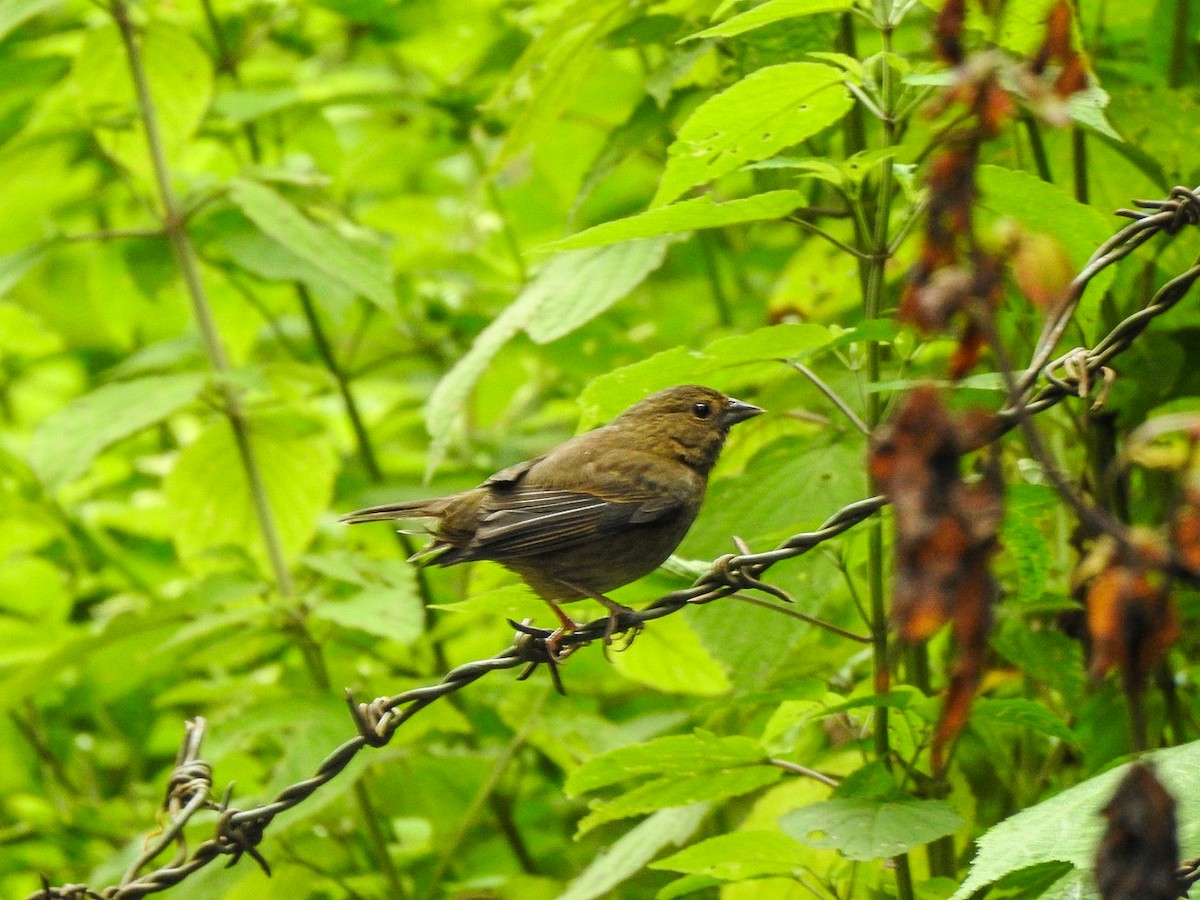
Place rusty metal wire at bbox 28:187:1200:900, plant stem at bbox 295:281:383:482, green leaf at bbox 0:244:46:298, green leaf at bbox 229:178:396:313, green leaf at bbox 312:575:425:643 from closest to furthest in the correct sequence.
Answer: rusty metal wire at bbox 28:187:1200:900
green leaf at bbox 312:575:425:643
green leaf at bbox 229:178:396:313
green leaf at bbox 0:244:46:298
plant stem at bbox 295:281:383:482

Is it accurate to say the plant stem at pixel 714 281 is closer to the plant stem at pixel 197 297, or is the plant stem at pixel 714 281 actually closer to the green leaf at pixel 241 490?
the green leaf at pixel 241 490

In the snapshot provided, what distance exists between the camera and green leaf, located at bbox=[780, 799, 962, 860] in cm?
251

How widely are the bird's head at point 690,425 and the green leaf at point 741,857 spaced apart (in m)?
1.38

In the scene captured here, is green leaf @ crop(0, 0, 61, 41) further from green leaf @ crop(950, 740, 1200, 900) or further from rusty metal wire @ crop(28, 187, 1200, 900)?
green leaf @ crop(950, 740, 1200, 900)

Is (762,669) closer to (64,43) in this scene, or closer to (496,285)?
(496,285)

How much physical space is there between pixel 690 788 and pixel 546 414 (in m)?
2.79

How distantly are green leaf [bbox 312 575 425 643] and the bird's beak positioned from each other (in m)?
0.99

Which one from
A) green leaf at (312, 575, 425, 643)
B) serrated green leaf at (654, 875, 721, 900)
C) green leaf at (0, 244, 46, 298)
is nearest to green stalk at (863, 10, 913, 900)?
serrated green leaf at (654, 875, 721, 900)

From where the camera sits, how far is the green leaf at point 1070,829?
211cm

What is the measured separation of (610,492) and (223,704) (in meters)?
2.39

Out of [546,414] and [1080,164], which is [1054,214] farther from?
[546,414]

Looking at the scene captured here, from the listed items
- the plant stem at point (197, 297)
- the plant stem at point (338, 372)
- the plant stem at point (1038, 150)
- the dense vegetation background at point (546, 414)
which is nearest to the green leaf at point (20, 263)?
the dense vegetation background at point (546, 414)

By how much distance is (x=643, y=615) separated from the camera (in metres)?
2.94

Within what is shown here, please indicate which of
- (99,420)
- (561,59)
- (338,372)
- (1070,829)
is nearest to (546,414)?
(338,372)
